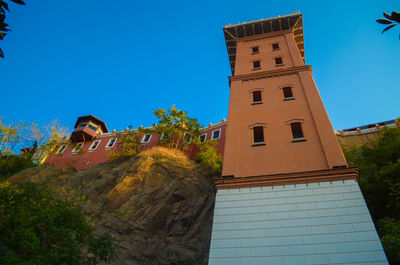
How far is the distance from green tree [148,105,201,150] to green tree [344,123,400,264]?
1777cm

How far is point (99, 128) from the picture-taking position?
4994cm

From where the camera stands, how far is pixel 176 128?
3747 cm

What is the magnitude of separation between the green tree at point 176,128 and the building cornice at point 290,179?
22.8 meters

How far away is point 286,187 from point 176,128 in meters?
25.2

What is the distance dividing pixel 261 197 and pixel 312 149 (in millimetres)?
4214

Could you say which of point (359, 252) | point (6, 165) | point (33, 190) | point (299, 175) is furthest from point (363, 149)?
point (6, 165)

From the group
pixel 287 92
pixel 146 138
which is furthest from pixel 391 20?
pixel 146 138

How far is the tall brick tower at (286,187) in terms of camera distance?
10.9 meters

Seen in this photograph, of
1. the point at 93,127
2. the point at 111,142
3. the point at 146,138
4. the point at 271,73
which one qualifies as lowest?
the point at 271,73

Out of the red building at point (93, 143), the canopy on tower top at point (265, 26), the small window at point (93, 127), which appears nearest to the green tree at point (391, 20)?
the canopy on tower top at point (265, 26)

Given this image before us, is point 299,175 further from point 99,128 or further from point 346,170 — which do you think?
point 99,128

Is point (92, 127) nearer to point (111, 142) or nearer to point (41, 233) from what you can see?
point (111, 142)

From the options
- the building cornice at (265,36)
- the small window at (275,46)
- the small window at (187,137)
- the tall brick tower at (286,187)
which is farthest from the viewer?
the small window at (187,137)

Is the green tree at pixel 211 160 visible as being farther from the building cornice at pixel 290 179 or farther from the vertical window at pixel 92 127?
the vertical window at pixel 92 127
